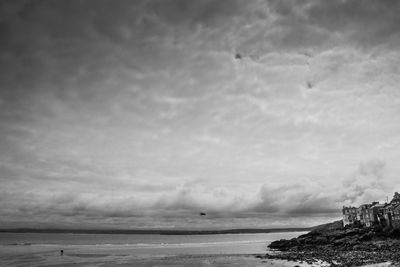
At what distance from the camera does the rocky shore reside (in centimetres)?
6738

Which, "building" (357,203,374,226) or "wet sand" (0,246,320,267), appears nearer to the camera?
"wet sand" (0,246,320,267)

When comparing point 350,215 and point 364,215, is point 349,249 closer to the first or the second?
point 364,215

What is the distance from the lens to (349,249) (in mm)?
88125

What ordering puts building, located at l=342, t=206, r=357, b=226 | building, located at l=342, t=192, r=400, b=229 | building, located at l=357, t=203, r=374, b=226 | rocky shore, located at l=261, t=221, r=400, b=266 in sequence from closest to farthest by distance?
A: rocky shore, located at l=261, t=221, r=400, b=266 < building, located at l=342, t=192, r=400, b=229 < building, located at l=357, t=203, r=374, b=226 < building, located at l=342, t=206, r=357, b=226

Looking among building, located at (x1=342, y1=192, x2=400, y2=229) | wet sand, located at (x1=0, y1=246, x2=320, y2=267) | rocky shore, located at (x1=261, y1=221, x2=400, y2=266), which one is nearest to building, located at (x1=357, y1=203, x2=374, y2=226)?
building, located at (x1=342, y1=192, x2=400, y2=229)

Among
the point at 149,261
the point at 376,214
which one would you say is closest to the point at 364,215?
the point at 376,214

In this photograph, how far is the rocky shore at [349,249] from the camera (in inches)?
2653

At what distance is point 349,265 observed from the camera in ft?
202

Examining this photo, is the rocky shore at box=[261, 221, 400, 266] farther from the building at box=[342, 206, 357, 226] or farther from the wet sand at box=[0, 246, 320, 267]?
the building at box=[342, 206, 357, 226]

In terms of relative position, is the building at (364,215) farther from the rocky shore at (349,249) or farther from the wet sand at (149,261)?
the wet sand at (149,261)

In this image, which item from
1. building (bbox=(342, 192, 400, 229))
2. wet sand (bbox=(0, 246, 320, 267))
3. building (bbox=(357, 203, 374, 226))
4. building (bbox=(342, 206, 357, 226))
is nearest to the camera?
wet sand (bbox=(0, 246, 320, 267))

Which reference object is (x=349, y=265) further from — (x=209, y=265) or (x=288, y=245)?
(x=288, y=245)

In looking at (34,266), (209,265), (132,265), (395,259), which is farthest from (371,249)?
(34,266)

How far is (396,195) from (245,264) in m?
111
